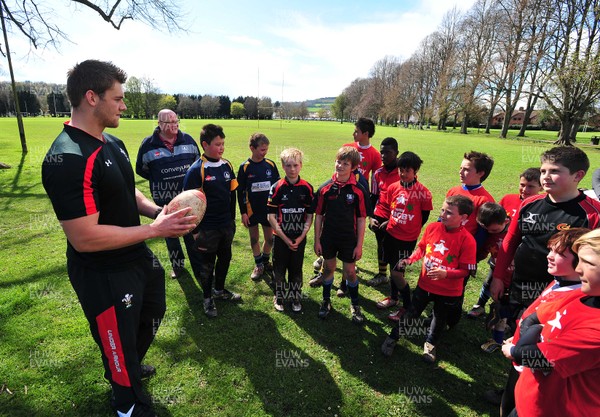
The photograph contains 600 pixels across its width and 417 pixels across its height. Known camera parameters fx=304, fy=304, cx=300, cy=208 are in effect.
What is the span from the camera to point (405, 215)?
4.48 metres

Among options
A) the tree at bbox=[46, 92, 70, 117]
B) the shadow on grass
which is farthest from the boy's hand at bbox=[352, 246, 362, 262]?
the tree at bbox=[46, 92, 70, 117]

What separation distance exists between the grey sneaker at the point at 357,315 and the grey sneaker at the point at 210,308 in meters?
1.96

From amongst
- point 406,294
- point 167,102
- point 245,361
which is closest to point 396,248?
point 406,294

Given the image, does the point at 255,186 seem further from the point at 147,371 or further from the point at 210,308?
the point at 147,371

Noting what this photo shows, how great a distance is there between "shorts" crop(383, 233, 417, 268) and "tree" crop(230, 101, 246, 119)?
12473 centimetres

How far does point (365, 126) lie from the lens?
5.77 m

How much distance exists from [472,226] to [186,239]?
436cm

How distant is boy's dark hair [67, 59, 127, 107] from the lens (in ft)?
7.29

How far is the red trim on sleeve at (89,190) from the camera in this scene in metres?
Answer: 2.07

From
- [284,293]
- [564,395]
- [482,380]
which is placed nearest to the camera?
[564,395]

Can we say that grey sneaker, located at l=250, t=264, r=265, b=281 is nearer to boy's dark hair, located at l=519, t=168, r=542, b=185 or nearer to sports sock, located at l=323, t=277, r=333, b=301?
sports sock, located at l=323, t=277, r=333, b=301

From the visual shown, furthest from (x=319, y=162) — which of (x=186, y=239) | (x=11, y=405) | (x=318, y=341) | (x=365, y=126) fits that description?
(x=11, y=405)

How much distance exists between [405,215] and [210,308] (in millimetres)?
3133

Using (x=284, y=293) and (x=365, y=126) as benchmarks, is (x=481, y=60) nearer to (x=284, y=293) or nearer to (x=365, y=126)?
(x=365, y=126)
